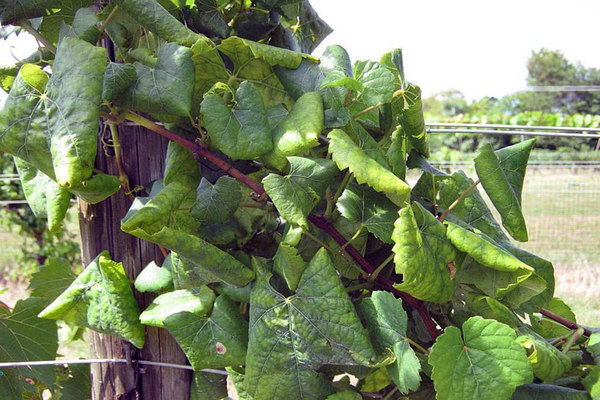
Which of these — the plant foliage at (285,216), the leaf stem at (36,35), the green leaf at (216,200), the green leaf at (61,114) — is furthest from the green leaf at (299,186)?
the leaf stem at (36,35)

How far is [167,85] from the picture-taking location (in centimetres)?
112

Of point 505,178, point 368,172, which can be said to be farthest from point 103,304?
point 505,178

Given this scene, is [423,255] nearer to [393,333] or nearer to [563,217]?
[393,333]

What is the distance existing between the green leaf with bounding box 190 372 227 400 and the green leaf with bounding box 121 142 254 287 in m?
0.27

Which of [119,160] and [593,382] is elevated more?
[119,160]

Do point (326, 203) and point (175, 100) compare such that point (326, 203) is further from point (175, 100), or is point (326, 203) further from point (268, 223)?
point (175, 100)

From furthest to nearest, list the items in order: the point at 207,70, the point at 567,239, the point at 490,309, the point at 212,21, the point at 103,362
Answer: the point at 567,239
the point at 103,362
the point at 212,21
the point at 207,70
the point at 490,309

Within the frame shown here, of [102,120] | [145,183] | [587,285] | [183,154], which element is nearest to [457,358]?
[183,154]

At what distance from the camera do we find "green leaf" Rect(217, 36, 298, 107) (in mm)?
1183

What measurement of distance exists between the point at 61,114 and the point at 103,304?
46cm

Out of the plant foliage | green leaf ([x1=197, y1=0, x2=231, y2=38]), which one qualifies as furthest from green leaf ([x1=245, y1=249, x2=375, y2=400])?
green leaf ([x1=197, y1=0, x2=231, y2=38])

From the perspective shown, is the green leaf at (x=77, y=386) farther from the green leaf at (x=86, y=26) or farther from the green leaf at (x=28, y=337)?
the green leaf at (x=86, y=26)

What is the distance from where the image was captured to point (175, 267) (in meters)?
1.18

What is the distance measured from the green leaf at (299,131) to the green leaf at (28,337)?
2.68 feet
